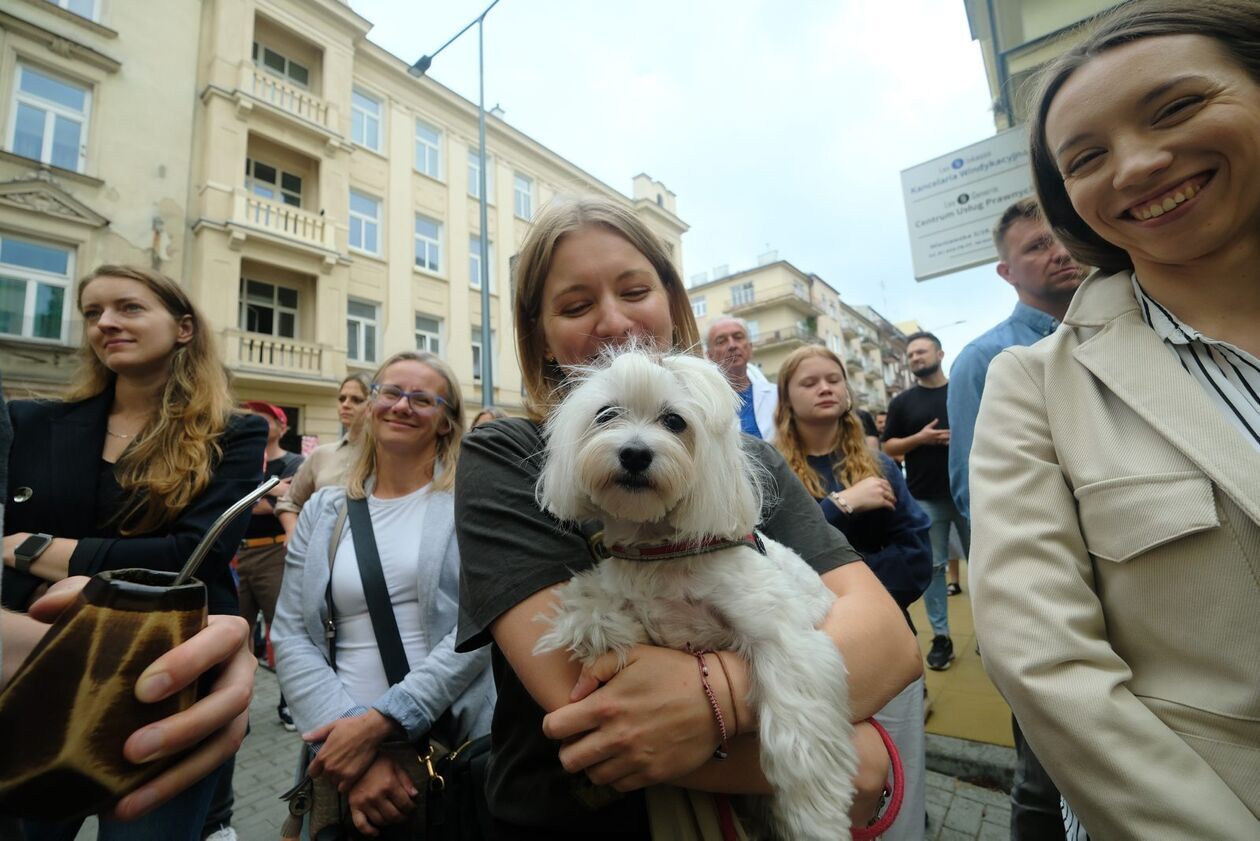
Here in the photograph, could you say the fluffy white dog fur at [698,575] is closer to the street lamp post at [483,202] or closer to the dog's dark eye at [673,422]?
the dog's dark eye at [673,422]

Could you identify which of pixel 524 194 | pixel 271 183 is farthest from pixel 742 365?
pixel 524 194

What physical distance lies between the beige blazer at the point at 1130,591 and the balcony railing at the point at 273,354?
49.3 feet

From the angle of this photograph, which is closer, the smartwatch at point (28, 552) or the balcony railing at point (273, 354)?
the smartwatch at point (28, 552)

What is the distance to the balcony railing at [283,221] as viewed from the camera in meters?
12.9

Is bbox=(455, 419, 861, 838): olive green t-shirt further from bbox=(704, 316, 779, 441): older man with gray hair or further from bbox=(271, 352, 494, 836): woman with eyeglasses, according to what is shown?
bbox=(704, 316, 779, 441): older man with gray hair

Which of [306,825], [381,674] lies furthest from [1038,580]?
[306,825]

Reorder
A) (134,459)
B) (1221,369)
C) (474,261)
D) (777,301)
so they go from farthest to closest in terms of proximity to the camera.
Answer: (777,301) → (474,261) → (134,459) → (1221,369)

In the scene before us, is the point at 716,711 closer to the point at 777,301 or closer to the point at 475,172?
the point at 475,172

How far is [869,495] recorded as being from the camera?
9.27ft

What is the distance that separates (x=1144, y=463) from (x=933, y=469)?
4036 mm

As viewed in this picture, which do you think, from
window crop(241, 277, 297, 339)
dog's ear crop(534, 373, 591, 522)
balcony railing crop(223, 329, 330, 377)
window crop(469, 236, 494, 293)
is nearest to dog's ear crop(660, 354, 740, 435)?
dog's ear crop(534, 373, 591, 522)

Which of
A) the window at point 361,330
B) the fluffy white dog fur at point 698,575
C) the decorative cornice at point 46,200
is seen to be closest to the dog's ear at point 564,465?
the fluffy white dog fur at point 698,575

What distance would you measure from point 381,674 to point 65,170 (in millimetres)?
14930

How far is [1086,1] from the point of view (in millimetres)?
6844
